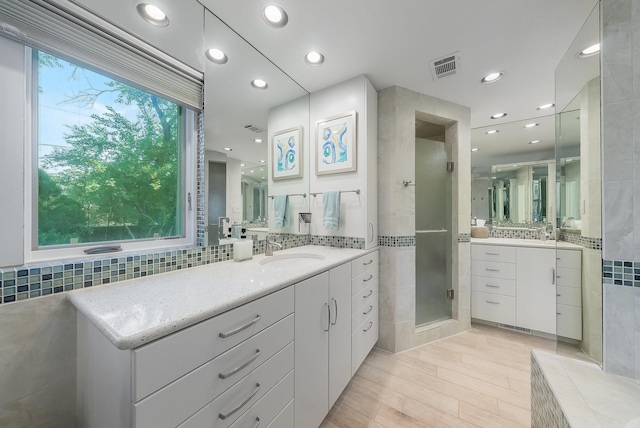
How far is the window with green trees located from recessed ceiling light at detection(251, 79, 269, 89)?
0.63 m

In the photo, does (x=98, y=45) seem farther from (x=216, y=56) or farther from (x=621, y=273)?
(x=621, y=273)

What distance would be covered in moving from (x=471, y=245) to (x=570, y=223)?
1.11 metres

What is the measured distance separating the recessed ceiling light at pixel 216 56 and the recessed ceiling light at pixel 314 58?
592 mm

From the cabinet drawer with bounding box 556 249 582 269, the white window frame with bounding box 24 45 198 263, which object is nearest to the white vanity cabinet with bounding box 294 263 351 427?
the white window frame with bounding box 24 45 198 263

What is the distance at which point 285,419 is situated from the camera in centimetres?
98

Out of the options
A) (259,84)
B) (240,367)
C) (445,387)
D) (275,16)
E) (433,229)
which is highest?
(275,16)

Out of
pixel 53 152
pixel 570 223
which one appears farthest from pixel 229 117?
pixel 570 223

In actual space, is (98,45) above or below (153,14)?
below

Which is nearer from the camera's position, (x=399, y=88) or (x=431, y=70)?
(x=431, y=70)

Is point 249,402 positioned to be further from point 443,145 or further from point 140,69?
point 443,145

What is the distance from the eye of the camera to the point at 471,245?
101 inches

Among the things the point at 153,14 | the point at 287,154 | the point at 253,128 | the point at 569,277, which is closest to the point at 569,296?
the point at 569,277

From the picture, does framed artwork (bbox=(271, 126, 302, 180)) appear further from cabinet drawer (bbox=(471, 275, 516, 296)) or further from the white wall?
cabinet drawer (bbox=(471, 275, 516, 296))

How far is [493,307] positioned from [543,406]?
1622 millimetres
